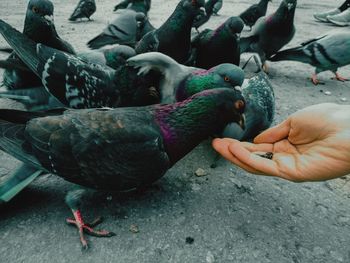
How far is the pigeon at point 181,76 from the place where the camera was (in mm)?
2885

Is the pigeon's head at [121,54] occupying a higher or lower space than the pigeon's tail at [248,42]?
higher

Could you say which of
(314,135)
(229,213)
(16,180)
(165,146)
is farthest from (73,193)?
(314,135)

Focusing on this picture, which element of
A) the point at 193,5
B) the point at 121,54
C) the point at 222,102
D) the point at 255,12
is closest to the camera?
the point at 222,102

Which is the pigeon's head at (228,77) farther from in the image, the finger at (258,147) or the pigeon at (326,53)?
the pigeon at (326,53)

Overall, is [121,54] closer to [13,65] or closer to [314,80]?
[13,65]

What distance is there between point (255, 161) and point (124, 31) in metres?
4.41

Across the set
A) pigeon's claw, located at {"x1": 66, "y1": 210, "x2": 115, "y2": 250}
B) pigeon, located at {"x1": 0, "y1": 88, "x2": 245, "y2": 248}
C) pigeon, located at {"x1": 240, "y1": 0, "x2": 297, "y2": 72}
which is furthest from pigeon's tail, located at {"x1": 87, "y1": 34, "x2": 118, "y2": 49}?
pigeon's claw, located at {"x1": 66, "y1": 210, "x2": 115, "y2": 250}

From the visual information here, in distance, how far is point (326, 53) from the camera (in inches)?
199

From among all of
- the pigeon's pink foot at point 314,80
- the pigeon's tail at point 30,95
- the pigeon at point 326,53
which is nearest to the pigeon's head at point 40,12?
the pigeon's tail at point 30,95

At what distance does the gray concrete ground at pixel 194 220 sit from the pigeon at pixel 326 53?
→ 289 centimetres

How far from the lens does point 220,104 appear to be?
2229 millimetres

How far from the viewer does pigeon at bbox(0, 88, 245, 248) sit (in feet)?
6.79

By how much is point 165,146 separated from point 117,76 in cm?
126

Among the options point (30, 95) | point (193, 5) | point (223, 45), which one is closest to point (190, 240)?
point (30, 95)
